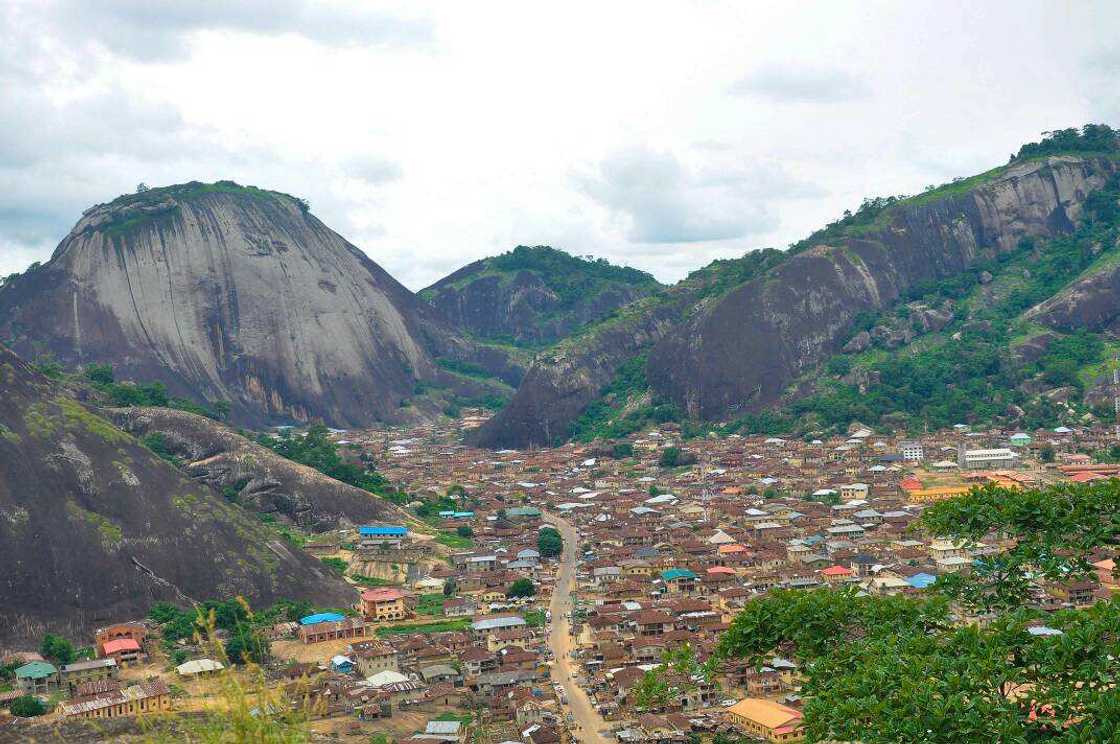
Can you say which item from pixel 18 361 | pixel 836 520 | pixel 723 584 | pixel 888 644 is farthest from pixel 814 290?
pixel 888 644

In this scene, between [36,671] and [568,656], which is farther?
[568,656]

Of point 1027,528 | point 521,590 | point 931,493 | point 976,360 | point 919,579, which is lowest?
point 919,579

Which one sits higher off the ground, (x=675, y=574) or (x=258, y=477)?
(x=258, y=477)

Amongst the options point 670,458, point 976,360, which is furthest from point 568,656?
point 976,360

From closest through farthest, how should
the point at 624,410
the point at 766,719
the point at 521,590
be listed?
1. the point at 766,719
2. the point at 521,590
3. the point at 624,410

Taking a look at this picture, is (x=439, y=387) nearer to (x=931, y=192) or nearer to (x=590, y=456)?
(x=590, y=456)

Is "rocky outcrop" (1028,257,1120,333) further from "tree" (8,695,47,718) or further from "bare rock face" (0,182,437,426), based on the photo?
"tree" (8,695,47,718)

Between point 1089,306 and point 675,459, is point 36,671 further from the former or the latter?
point 1089,306
